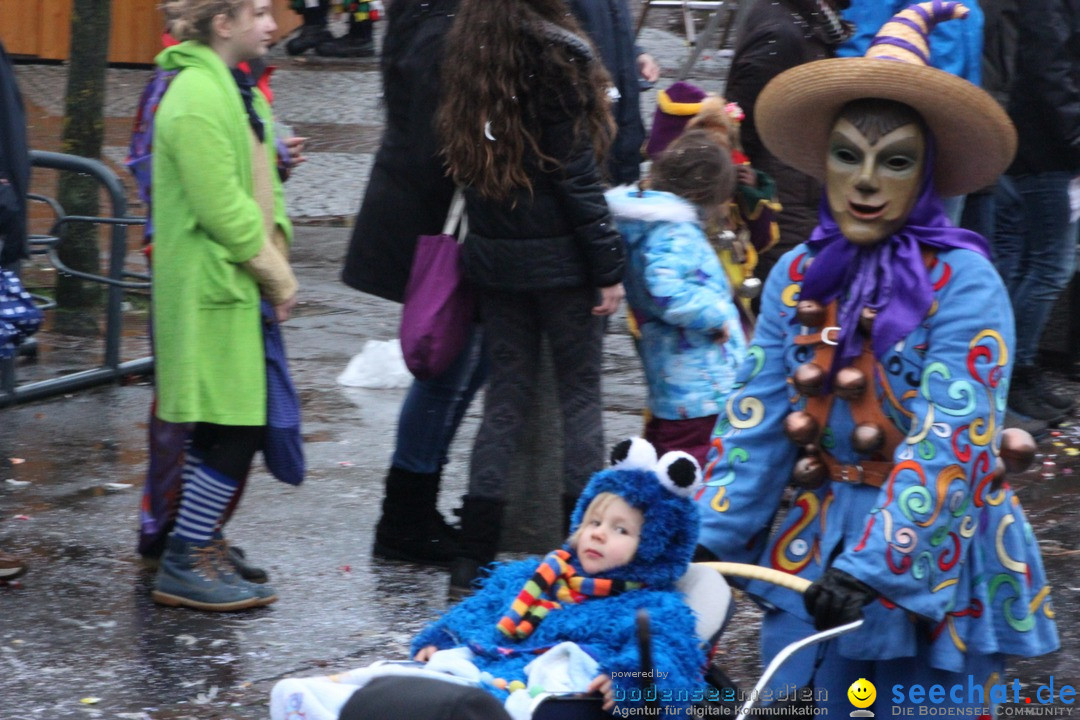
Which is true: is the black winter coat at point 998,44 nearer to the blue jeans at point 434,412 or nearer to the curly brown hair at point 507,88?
the curly brown hair at point 507,88

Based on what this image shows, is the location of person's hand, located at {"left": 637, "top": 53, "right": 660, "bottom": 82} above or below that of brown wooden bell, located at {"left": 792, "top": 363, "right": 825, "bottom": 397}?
above

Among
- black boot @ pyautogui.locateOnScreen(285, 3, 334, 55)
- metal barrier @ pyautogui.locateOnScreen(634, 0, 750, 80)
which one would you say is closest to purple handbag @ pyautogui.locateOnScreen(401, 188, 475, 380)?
metal barrier @ pyautogui.locateOnScreen(634, 0, 750, 80)

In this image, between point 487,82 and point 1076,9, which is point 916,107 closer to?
point 487,82

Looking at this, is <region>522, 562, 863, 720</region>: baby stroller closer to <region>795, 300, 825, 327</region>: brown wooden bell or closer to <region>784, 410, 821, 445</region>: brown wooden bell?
<region>784, 410, 821, 445</region>: brown wooden bell

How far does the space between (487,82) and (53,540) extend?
222 cm

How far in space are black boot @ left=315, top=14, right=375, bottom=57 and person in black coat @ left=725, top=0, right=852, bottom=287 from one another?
11201 mm

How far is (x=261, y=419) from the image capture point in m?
4.68

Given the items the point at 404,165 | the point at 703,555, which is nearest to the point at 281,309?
the point at 404,165

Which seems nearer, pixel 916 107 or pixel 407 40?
pixel 916 107

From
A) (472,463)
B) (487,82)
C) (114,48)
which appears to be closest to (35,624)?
(472,463)

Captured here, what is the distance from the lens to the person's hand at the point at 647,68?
241 inches

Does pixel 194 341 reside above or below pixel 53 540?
above

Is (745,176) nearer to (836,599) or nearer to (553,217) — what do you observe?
(553,217)

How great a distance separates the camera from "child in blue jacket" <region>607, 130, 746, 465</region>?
5.11 meters
